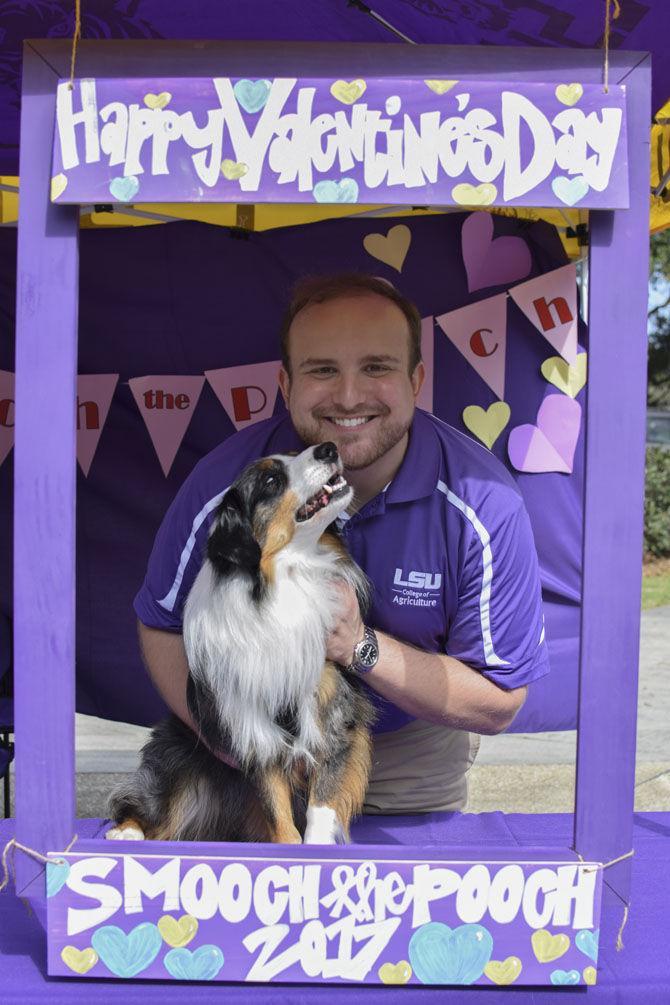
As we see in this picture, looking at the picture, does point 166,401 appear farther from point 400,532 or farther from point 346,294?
point 400,532

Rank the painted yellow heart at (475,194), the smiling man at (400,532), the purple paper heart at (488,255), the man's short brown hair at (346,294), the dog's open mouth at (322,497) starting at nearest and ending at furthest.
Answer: the painted yellow heart at (475,194) < the dog's open mouth at (322,497) < the smiling man at (400,532) < the man's short brown hair at (346,294) < the purple paper heart at (488,255)

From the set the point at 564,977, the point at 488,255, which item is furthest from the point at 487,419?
the point at 564,977

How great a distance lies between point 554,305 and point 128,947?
3.24 metres

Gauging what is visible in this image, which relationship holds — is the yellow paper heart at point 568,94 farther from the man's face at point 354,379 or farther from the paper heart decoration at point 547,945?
the paper heart decoration at point 547,945

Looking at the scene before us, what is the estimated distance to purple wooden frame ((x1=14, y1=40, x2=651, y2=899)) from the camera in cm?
183

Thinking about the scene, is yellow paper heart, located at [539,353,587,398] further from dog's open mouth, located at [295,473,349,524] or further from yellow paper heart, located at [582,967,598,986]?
yellow paper heart, located at [582,967,598,986]

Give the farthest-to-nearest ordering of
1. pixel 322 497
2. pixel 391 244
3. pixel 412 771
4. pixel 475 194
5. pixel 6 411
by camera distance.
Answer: pixel 6 411, pixel 391 244, pixel 412 771, pixel 322 497, pixel 475 194

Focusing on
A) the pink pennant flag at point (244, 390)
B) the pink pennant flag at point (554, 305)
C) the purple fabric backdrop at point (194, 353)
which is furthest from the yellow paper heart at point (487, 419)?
the pink pennant flag at point (244, 390)

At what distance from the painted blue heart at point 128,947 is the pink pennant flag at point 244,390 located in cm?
272

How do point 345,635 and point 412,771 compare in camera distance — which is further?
point 412,771

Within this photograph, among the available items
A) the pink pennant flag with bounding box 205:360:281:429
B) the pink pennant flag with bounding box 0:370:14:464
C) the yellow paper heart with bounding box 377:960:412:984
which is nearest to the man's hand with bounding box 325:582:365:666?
the yellow paper heart with bounding box 377:960:412:984

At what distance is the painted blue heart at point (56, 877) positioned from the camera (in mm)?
1837

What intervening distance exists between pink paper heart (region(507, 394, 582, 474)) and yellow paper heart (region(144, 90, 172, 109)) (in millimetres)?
2838

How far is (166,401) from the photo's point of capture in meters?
A: 4.34
